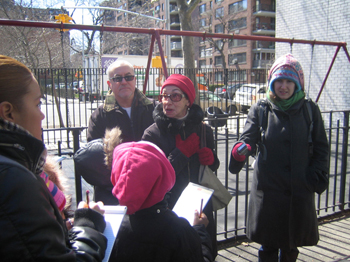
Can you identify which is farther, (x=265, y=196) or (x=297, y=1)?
(x=297, y=1)

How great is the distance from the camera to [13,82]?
1.07 m

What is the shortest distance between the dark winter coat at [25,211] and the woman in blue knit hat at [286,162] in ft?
5.44

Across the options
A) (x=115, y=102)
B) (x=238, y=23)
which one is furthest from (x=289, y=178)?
(x=238, y=23)

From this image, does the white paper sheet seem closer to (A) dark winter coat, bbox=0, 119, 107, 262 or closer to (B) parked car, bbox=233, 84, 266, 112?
(A) dark winter coat, bbox=0, 119, 107, 262

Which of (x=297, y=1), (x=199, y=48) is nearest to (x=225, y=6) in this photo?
(x=199, y=48)

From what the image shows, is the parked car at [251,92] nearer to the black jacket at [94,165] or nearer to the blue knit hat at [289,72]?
the blue knit hat at [289,72]

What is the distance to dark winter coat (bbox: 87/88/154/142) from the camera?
2.77m

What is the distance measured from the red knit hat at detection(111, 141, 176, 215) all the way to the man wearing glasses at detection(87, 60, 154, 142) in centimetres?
127

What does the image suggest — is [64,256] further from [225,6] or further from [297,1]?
[225,6]

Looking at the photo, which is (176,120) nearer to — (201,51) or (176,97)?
(176,97)

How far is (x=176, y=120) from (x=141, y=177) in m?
1.03

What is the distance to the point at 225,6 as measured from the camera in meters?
49.0

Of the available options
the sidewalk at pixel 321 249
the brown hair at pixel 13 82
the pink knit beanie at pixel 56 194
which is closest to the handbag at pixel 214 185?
the sidewalk at pixel 321 249

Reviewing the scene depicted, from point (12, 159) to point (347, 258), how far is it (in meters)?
3.35
